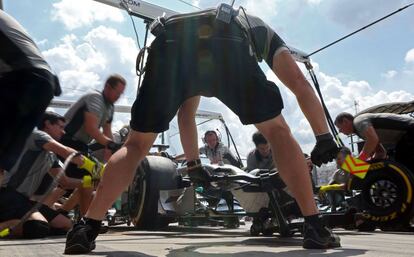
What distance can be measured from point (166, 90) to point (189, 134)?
56cm

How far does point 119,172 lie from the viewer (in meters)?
2.32

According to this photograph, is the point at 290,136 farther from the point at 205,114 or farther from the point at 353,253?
the point at 205,114

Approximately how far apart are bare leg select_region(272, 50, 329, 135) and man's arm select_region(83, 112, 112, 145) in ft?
7.48

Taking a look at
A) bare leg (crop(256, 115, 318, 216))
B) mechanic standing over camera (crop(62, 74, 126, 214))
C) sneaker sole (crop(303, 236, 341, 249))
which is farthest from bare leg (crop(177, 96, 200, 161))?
mechanic standing over camera (crop(62, 74, 126, 214))

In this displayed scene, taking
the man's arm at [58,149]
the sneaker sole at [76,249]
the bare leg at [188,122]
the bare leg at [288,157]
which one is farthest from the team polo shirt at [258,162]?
the sneaker sole at [76,249]

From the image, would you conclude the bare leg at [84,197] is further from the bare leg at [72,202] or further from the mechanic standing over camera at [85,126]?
the bare leg at [72,202]

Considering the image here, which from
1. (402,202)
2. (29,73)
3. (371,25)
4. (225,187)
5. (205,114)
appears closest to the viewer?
(29,73)

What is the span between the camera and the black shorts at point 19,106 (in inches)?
58.1

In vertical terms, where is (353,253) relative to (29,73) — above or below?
below

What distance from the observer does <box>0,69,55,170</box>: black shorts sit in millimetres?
1476

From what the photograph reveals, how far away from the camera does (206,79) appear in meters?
2.46

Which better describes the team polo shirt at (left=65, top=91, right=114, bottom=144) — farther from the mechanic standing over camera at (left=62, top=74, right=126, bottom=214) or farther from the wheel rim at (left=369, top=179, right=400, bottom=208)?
the wheel rim at (left=369, top=179, right=400, bottom=208)

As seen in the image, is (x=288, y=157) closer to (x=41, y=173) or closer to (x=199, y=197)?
(x=199, y=197)

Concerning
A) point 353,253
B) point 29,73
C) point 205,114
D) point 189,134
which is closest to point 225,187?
point 189,134
